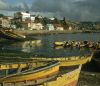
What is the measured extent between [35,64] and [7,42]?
51.9 meters

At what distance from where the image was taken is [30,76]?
1756 cm

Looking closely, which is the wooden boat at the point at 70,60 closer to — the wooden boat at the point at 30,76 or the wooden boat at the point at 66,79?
the wooden boat at the point at 66,79

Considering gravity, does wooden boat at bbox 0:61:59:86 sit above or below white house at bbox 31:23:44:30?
below

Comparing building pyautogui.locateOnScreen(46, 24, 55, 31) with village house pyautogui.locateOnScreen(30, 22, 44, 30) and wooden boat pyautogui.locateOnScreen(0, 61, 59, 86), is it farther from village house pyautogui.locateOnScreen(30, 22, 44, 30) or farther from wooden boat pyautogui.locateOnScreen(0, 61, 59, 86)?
wooden boat pyautogui.locateOnScreen(0, 61, 59, 86)

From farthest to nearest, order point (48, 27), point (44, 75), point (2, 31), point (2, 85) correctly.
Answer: point (48, 27), point (2, 31), point (44, 75), point (2, 85)

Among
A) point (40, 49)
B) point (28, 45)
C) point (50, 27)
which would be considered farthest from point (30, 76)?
point (50, 27)

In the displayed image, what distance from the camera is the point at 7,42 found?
72500 mm

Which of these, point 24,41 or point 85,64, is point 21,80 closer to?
point 85,64

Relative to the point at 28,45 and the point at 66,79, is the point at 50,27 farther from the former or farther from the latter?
the point at 66,79

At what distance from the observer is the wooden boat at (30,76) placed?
16.6 m

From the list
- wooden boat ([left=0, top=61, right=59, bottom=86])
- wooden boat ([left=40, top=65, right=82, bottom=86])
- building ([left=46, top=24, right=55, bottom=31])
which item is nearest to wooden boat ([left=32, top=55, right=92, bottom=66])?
wooden boat ([left=40, top=65, right=82, bottom=86])

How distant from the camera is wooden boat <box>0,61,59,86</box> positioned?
16.6m

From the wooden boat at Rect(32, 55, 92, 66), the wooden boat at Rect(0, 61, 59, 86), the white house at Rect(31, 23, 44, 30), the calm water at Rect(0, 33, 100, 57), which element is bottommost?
the calm water at Rect(0, 33, 100, 57)

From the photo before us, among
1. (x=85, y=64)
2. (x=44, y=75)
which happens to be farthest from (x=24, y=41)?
(x=44, y=75)
